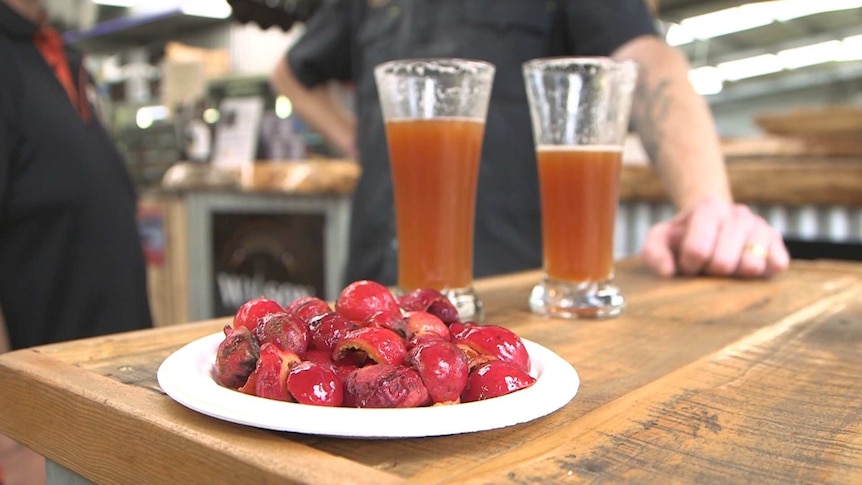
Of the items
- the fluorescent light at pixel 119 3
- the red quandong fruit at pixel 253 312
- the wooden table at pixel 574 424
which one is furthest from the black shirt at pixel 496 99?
the fluorescent light at pixel 119 3

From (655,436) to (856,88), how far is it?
54.6 ft

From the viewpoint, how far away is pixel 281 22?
1241 millimetres

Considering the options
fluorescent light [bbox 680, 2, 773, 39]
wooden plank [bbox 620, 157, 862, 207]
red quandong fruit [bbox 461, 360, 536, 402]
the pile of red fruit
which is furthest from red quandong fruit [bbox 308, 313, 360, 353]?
fluorescent light [bbox 680, 2, 773, 39]

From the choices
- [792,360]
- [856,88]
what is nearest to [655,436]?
[792,360]

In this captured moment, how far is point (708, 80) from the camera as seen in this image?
14562 millimetres

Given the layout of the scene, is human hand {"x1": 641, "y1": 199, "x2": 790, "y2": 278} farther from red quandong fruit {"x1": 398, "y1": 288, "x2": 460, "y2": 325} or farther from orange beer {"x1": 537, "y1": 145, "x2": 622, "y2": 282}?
red quandong fruit {"x1": 398, "y1": 288, "x2": 460, "y2": 325}

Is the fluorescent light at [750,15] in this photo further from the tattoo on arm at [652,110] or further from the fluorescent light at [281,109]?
the tattoo on arm at [652,110]

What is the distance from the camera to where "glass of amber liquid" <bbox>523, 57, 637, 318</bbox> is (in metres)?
0.98

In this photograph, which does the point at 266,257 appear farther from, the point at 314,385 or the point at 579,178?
the point at 314,385

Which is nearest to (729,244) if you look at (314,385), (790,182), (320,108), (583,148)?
(583,148)

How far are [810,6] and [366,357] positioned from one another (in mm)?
9759

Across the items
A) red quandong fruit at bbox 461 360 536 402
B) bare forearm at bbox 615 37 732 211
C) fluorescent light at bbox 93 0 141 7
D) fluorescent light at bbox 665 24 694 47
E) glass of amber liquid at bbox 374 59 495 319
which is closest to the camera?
red quandong fruit at bbox 461 360 536 402

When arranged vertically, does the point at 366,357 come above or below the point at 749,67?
below

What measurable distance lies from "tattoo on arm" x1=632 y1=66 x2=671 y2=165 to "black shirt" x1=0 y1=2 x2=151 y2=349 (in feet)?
4.09
